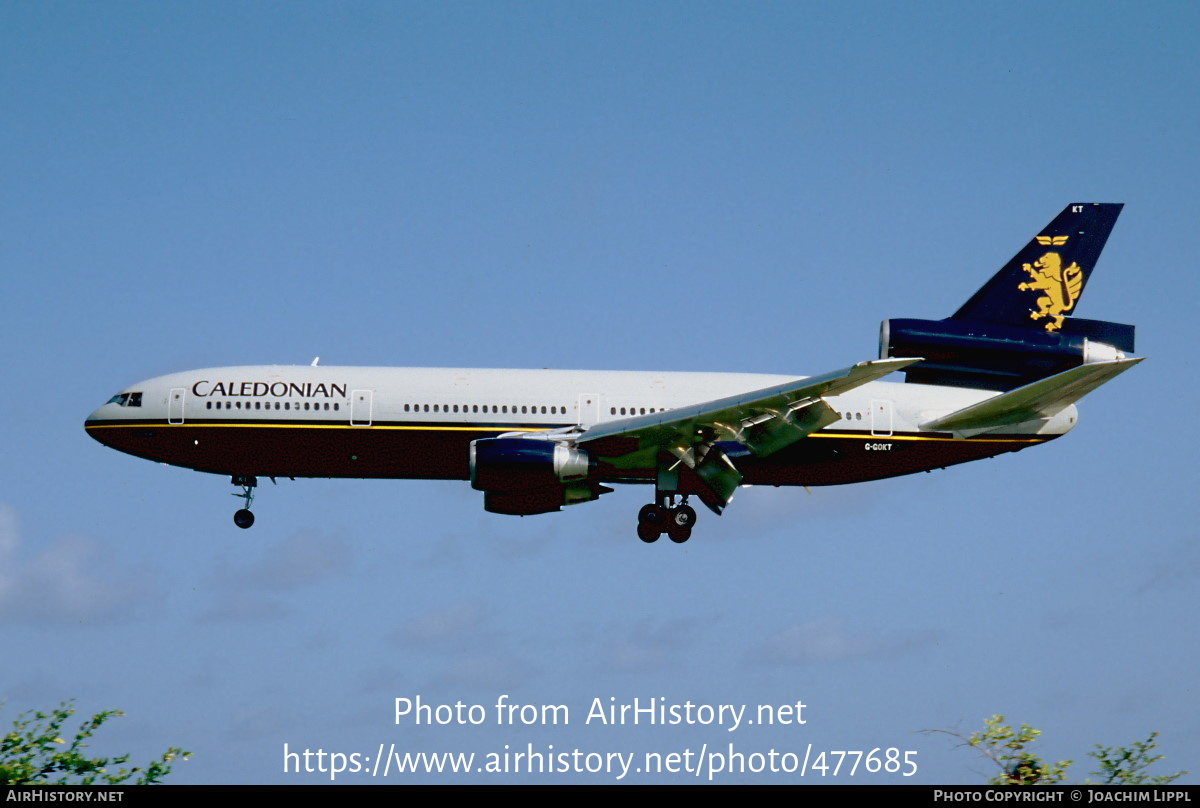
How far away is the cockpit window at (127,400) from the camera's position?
4516 cm

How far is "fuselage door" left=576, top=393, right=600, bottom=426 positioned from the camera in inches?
1730

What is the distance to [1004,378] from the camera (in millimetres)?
44375

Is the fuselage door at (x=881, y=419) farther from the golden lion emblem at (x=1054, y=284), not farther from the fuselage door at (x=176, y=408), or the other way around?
the fuselage door at (x=176, y=408)

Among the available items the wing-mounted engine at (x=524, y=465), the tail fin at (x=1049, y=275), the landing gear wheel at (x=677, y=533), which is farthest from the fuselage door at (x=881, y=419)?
the wing-mounted engine at (x=524, y=465)

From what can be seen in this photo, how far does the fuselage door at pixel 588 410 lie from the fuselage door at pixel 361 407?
6.38 metres

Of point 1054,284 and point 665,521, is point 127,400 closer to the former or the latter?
point 665,521

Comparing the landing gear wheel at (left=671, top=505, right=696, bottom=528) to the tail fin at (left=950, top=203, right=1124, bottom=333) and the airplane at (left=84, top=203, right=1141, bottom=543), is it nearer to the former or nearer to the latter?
the airplane at (left=84, top=203, right=1141, bottom=543)

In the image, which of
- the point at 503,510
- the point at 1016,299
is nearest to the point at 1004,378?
the point at 1016,299

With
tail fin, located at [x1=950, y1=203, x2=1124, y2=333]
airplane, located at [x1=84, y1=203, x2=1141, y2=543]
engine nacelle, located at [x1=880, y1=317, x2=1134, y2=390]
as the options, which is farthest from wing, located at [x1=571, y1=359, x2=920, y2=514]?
tail fin, located at [x1=950, y1=203, x2=1124, y2=333]
